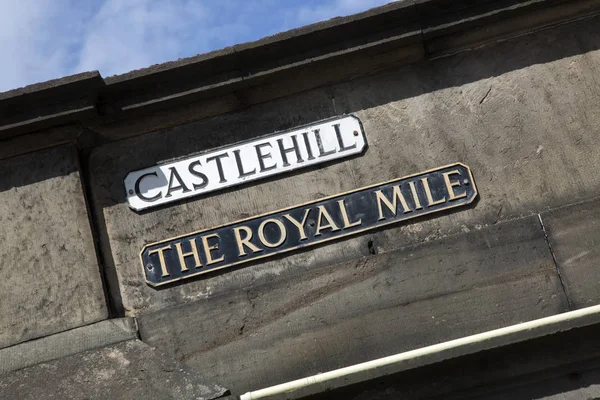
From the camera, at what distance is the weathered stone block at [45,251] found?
509cm

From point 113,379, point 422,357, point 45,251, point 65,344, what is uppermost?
point 45,251

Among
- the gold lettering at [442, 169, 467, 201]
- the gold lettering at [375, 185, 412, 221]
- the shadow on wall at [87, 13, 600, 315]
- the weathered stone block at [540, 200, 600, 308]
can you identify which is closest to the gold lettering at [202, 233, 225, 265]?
the shadow on wall at [87, 13, 600, 315]

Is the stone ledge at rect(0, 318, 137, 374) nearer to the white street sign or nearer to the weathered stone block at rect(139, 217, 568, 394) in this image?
the weathered stone block at rect(139, 217, 568, 394)

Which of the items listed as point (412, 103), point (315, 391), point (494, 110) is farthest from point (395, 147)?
point (315, 391)

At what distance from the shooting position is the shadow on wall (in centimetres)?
548

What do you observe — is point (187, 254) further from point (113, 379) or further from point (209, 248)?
point (113, 379)

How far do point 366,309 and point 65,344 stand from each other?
5.70 ft

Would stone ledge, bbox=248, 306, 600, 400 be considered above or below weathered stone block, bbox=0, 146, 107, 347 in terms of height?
below

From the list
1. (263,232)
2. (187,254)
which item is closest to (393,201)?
(263,232)

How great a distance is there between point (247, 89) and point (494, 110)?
1.56 m

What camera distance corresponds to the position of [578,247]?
16.5 ft

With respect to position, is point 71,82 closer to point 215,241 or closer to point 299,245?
point 215,241

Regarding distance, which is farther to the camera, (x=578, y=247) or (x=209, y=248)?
(x=209, y=248)

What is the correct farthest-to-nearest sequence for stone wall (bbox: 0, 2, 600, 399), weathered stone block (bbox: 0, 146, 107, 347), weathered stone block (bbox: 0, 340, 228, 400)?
weathered stone block (bbox: 0, 146, 107, 347)
stone wall (bbox: 0, 2, 600, 399)
weathered stone block (bbox: 0, 340, 228, 400)
